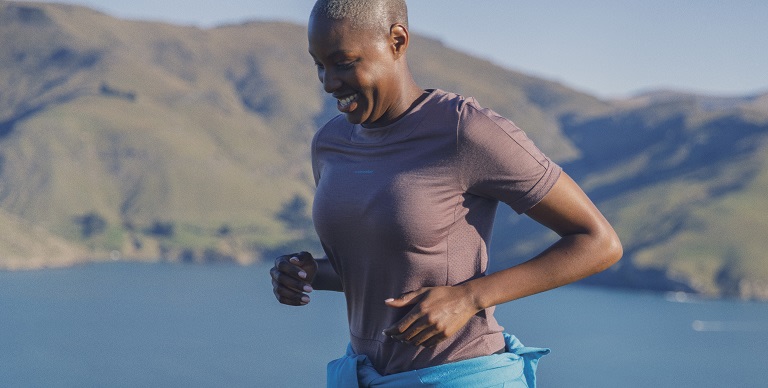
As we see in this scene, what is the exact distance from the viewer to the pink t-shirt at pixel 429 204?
2676 mm

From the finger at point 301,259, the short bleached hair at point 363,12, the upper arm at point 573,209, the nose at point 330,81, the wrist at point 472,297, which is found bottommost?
the finger at point 301,259

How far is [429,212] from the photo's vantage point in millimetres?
2672

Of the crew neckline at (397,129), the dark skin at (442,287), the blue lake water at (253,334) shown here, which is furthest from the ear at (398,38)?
the blue lake water at (253,334)

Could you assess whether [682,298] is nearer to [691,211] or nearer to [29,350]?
[691,211]

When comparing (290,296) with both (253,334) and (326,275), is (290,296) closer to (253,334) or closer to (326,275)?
(326,275)

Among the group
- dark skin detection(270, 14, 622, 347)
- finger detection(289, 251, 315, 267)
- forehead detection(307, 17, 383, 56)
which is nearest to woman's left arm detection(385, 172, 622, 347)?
dark skin detection(270, 14, 622, 347)

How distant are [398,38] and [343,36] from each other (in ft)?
0.52

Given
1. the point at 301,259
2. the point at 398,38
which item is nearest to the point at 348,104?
the point at 398,38

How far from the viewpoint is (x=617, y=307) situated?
143 m

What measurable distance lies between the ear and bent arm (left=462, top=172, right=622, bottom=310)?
0.55 m

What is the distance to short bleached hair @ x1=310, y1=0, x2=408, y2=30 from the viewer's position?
2.73 meters

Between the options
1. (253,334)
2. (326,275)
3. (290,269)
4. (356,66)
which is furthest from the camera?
(253,334)

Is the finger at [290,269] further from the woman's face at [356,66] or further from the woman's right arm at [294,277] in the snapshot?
the woman's face at [356,66]

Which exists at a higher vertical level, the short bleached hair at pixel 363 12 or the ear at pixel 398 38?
the short bleached hair at pixel 363 12
